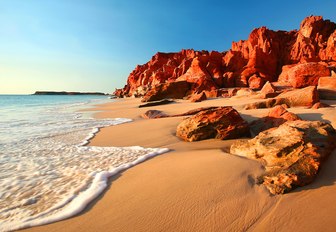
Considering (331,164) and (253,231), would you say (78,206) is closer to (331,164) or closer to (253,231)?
(253,231)

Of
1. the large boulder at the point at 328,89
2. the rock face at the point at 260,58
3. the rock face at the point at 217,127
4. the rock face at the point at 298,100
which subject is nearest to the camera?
the rock face at the point at 217,127

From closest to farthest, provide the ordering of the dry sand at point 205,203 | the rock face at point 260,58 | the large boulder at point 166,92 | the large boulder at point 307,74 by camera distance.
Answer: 1. the dry sand at point 205,203
2. the large boulder at point 307,74
3. the large boulder at point 166,92
4. the rock face at point 260,58

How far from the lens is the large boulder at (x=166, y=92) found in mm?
25297

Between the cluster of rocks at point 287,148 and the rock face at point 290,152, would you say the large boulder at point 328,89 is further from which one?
the rock face at point 290,152

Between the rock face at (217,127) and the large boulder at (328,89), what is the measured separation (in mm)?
6351

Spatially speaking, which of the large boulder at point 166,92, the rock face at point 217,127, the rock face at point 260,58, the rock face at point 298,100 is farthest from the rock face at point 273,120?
the rock face at point 260,58

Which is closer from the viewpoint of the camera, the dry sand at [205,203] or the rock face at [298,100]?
the dry sand at [205,203]

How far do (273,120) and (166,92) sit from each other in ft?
68.4

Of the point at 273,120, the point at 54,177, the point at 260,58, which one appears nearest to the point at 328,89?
the point at 273,120

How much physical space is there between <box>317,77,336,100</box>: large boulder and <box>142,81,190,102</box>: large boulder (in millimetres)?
16824

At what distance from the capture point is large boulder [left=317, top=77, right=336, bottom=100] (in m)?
9.32

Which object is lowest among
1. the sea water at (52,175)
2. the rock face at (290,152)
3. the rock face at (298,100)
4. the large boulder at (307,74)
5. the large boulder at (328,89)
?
the sea water at (52,175)

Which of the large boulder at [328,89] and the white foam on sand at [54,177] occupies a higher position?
the large boulder at [328,89]

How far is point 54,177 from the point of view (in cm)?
341
